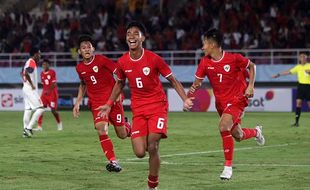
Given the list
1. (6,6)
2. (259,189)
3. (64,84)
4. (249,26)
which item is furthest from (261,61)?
(259,189)

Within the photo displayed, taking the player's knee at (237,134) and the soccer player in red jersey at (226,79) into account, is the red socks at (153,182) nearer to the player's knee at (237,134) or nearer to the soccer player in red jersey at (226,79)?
the soccer player in red jersey at (226,79)

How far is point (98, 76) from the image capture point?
1483cm

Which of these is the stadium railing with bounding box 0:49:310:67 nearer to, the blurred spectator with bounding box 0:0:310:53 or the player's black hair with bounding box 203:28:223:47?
the blurred spectator with bounding box 0:0:310:53

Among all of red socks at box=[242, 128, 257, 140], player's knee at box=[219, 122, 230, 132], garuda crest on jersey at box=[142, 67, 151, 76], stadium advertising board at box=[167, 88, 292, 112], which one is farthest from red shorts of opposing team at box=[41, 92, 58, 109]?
garuda crest on jersey at box=[142, 67, 151, 76]

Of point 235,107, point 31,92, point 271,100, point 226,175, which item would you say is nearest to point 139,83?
point 226,175

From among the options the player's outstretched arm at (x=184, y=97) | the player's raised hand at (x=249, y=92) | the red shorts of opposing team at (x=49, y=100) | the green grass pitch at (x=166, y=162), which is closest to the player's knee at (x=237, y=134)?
the green grass pitch at (x=166, y=162)

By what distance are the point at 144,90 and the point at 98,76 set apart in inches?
124

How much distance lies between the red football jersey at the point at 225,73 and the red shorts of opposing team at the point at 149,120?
2.54m

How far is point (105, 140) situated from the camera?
1459cm

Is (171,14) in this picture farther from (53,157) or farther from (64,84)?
(53,157)

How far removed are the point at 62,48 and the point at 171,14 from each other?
6158mm

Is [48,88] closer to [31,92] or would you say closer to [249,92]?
[31,92]

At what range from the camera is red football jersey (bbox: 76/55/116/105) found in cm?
1477

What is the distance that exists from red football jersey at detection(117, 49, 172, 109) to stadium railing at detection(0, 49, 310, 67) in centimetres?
2533
